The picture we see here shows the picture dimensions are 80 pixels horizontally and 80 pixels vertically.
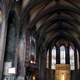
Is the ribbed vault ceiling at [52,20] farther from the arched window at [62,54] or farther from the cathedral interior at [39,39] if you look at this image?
the arched window at [62,54]

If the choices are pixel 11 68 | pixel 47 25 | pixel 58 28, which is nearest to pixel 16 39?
pixel 11 68

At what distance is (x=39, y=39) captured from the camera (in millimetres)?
33250

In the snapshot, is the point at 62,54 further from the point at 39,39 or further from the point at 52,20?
the point at 52,20

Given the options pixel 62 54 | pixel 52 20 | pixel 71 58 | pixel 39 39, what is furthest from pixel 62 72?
pixel 52 20

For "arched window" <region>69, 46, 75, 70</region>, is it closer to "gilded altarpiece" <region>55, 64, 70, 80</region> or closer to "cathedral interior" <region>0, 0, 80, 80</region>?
"cathedral interior" <region>0, 0, 80, 80</region>

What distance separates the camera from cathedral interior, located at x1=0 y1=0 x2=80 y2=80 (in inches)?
885

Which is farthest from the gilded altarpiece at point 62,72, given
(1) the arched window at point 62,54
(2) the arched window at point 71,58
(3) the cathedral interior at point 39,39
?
(1) the arched window at point 62,54

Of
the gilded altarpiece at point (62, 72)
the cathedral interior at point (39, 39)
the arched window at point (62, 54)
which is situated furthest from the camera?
the arched window at point (62, 54)

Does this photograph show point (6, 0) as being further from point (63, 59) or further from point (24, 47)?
point (63, 59)

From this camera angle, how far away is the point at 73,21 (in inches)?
1224

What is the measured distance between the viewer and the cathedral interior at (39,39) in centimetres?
2247

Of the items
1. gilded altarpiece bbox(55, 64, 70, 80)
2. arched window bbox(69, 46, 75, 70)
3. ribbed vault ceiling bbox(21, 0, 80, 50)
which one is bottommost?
gilded altarpiece bbox(55, 64, 70, 80)

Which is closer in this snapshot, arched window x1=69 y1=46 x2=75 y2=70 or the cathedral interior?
the cathedral interior

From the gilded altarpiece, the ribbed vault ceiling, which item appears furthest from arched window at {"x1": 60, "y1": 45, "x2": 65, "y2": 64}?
the ribbed vault ceiling
